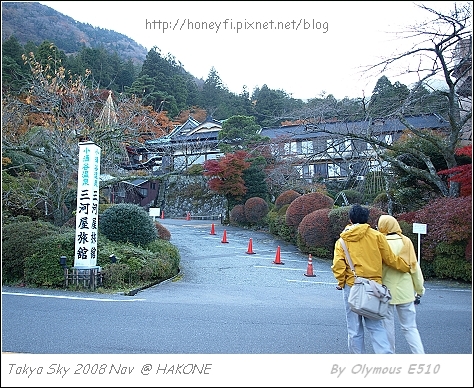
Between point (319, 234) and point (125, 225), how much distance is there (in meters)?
6.65

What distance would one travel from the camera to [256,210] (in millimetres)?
19547

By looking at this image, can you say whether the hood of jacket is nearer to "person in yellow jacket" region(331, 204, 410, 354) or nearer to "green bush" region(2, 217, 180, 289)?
"person in yellow jacket" region(331, 204, 410, 354)

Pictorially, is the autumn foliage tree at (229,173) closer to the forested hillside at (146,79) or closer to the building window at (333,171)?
the forested hillside at (146,79)

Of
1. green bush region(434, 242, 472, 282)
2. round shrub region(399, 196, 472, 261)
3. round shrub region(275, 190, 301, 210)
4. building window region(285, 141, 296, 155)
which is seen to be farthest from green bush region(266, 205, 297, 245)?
green bush region(434, 242, 472, 282)

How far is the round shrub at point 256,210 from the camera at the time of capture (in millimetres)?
19531

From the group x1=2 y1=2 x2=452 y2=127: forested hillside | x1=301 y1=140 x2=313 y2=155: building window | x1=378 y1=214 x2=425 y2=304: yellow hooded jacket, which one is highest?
x1=2 y1=2 x2=452 y2=127: forested hillside

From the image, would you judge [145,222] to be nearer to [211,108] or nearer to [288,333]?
[288,333]

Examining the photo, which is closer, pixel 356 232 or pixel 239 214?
pixel 356 232

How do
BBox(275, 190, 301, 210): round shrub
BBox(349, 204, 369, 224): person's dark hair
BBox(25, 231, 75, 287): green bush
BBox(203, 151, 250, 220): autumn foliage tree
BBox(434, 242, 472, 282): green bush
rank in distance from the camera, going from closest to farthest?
BBox(349, 204, 369, 224): person's dark hair < BBox(25, 231, 75, 287): green bush < BBox(434, 242, 472, 282): green bush < BBox(275, 190, 301, 210): round shrub < BBox(203, 151, 250, 220): autumn foliage tree

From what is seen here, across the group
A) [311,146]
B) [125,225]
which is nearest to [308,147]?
[311,146]

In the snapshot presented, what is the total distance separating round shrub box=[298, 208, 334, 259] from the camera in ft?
38.8

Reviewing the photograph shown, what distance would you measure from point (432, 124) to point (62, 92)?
12.6 m

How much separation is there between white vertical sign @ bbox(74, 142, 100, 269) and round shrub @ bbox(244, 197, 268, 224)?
1299cm

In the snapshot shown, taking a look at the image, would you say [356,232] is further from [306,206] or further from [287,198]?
[287,198]
